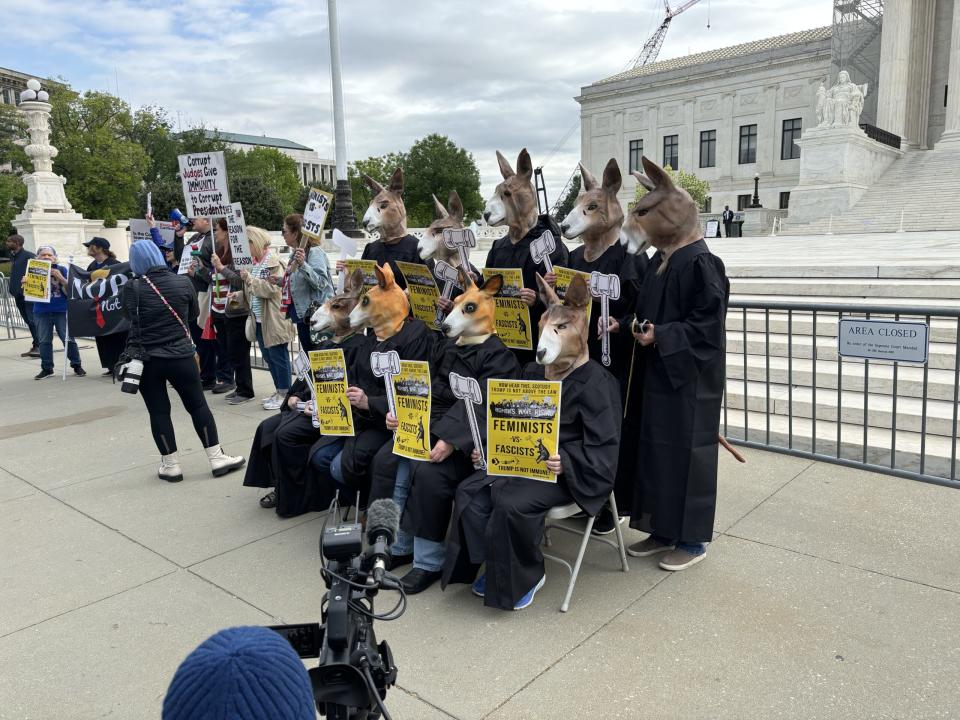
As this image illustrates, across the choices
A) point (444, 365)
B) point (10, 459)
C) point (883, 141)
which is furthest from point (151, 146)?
point (444, 365)

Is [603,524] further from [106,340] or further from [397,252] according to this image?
[106,340]

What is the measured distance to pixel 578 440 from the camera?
12.6 ft

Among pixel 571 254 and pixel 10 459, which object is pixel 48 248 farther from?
pixel 571 254

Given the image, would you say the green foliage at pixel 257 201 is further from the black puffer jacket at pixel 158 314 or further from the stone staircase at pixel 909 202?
the black puffer jacket at pixel 158 314

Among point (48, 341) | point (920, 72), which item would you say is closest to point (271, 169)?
point (920, 72)

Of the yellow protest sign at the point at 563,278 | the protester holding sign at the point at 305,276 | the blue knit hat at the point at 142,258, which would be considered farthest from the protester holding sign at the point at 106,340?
the yellow protest sign at the point at 563,278

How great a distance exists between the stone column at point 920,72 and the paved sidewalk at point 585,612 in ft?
126

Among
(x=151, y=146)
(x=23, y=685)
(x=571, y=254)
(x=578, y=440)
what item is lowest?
(x=23, y=685)

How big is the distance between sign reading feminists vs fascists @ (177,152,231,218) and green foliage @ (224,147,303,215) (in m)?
60.1

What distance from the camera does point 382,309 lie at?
4.68m

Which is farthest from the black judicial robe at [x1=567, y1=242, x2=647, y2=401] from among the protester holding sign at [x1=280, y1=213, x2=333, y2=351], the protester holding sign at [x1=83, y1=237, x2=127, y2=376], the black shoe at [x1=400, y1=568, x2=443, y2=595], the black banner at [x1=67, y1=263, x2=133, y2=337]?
the protester holding sign at [x1=83, y1=237, x2=127, y2=376]

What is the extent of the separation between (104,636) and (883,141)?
37501 mm

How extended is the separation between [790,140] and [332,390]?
194 ft

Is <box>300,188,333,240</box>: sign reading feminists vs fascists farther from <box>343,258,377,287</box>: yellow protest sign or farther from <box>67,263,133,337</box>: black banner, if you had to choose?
<box>67,263,133,337</box>: black banner
